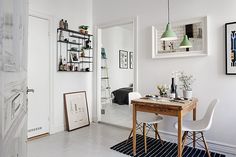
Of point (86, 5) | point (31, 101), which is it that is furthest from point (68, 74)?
point (86, 5)

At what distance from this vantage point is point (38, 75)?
3.38 meters

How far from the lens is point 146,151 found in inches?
111

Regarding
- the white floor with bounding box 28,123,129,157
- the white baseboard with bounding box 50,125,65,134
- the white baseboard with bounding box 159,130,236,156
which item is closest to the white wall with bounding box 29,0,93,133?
the white baseboard with bounding box 50,125,65,134

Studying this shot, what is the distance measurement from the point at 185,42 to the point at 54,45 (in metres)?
2.42

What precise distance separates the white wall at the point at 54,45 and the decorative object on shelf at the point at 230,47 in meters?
2.85

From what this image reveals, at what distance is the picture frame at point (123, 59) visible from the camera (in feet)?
24.5

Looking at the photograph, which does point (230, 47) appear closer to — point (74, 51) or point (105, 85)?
point (74, 51)

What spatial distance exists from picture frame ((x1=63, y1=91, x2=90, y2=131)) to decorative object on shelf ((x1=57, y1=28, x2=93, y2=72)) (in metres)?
0.57

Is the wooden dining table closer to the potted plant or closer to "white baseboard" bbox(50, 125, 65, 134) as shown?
the potted plant

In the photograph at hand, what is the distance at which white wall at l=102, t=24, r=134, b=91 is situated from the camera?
6.91m

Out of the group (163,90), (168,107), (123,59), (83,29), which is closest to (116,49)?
(123,59)

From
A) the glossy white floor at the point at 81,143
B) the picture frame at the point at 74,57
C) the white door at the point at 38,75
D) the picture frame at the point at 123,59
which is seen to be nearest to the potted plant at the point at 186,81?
the glossy white floor at the point at 81,143

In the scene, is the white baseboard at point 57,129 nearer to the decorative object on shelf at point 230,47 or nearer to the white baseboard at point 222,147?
the white baseboard at point 222,147

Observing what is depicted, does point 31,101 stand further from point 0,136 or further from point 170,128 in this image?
point 0,136
